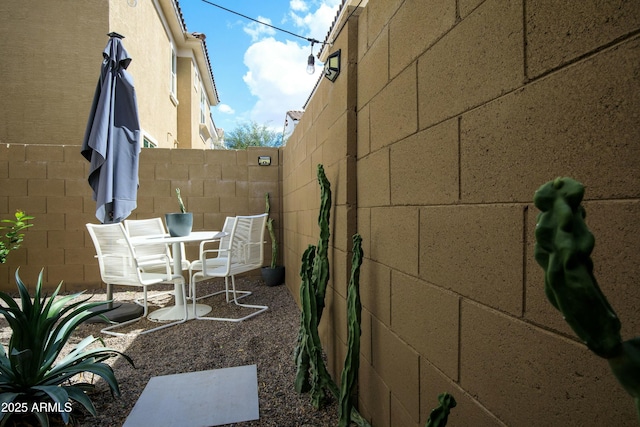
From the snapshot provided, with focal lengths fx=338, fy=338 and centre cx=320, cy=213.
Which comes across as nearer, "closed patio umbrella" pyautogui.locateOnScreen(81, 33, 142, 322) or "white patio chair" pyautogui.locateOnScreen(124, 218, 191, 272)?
"closed patio umbrella" pyautogui.locateOnScreen(81, 33, 142, 322)

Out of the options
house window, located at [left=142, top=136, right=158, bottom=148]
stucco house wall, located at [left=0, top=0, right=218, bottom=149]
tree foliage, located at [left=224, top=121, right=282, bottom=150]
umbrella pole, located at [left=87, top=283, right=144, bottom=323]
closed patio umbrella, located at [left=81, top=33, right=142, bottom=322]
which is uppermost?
tree foliage, located at [left=224, top=121, right=282, bottom=150]

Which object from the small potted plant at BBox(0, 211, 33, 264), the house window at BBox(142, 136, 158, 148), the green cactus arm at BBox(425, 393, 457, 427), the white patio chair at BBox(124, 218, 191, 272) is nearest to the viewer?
the green cactus arm at BBox(425, 393, 457, 427)

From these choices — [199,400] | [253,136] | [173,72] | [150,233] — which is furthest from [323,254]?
[253,136]

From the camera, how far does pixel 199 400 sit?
6.54ft

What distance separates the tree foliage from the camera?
53.0ft

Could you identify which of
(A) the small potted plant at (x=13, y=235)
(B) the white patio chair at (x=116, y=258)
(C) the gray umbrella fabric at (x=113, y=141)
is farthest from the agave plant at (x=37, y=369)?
(A) the small potted plant at (x=13, y=235)

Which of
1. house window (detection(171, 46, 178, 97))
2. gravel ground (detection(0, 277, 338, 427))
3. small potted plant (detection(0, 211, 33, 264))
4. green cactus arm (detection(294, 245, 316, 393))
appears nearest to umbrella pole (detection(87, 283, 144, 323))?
gravel ground (detection(0, 277, 338, 427))

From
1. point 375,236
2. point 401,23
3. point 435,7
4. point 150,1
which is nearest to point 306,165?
point 375,236

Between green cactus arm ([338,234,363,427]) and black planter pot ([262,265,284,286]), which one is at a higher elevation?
green cactus arm ([338,234,363,427])

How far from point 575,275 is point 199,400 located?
7.16 ft

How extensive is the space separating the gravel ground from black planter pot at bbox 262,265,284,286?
2.61 feet

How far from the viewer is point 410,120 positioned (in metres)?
1.25

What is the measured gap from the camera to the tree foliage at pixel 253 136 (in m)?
16.2

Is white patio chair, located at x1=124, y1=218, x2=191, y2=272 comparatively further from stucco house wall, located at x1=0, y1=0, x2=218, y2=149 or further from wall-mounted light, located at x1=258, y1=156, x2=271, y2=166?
stucco house wall, located at x1=0, y1=0, x2=218, y2=149
